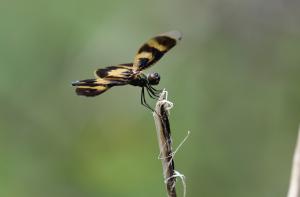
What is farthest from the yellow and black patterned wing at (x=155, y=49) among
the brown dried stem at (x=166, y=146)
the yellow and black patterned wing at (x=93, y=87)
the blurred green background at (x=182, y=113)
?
the blurred green background at (x=182, y=113)

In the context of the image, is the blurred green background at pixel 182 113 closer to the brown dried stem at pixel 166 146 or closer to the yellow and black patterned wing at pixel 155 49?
the yellow and black patterned wing at pixel 155 49

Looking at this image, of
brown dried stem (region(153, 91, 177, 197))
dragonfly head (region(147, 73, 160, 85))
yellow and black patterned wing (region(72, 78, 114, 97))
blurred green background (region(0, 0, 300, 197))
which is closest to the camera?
brown dried stem (region(153, 91, 177, 197))

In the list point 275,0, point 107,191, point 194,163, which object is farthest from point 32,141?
point 275,0

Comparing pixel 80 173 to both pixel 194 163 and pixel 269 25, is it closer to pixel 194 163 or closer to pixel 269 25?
pixel 194 163

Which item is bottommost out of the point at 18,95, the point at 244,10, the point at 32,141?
the point at 32,141

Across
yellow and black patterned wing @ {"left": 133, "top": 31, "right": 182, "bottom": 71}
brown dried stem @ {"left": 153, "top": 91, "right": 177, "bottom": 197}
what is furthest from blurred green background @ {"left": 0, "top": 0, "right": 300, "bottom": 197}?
brown dried stem @ {"left": 153, "top": 91, "right": 177, "bottom": 197}

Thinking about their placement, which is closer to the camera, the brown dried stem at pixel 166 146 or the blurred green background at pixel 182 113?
the brown dried stem at pixel 166 146

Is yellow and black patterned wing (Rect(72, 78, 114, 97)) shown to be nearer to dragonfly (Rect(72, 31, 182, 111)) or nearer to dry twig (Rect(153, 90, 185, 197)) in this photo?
dragonfly (Rect(72, 31, 182, 111))
